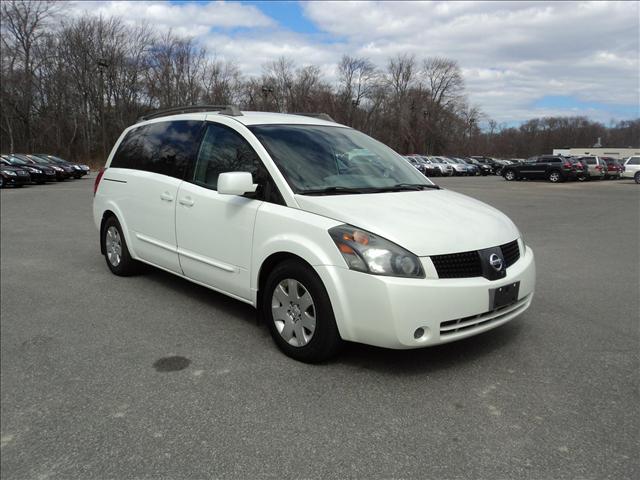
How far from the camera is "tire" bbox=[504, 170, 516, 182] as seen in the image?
35.7m

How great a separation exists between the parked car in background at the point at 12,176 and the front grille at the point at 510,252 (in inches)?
1025

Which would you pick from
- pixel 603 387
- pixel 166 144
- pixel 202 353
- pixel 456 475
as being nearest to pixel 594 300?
pixel 603 387

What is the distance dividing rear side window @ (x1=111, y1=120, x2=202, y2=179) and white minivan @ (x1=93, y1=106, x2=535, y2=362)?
0.02 m

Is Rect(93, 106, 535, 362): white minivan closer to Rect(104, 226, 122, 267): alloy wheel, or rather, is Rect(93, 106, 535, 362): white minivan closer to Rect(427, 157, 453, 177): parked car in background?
Rect(104, 226, 122, 267): alloy wheel

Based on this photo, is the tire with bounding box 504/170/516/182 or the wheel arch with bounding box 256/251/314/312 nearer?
the wheel arch with bounding box 256/251/314/312

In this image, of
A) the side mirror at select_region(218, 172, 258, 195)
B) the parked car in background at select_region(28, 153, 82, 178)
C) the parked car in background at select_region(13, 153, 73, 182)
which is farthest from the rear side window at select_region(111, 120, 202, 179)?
the parked car in background at select_region(28, 153, 82, 178)

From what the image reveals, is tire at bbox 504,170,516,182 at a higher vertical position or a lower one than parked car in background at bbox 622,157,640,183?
lower

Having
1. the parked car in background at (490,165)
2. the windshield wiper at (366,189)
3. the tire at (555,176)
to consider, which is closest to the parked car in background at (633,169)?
the tire at (555,176)

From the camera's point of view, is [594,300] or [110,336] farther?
[594,300]

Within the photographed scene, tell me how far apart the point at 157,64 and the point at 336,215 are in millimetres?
60834

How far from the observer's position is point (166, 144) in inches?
205

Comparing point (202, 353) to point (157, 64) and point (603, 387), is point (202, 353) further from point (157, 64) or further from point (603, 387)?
point (157, 64)

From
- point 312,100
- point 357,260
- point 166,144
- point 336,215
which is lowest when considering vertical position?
point 357,260

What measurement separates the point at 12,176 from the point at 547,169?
102 feet
